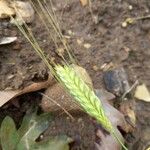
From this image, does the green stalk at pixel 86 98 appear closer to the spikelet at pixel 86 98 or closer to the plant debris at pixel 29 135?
the spikelet at pixel 86 98

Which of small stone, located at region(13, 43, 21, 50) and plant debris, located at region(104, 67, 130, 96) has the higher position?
small stone, located at region(13, 43, 21, 50)

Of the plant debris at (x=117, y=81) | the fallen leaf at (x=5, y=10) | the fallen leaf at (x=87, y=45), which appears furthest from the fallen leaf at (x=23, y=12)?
the plant debris at (x=117, y=81)

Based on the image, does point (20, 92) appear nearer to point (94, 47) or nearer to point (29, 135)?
point (29, 135)

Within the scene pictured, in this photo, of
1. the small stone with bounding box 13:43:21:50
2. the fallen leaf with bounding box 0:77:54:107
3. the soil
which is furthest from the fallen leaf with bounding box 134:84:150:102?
the small stone with bounding box 13:43:21:50

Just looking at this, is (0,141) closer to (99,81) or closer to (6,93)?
(6,93)

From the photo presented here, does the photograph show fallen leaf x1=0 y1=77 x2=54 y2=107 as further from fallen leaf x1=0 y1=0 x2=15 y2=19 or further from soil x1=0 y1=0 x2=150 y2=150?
fallen leaf x1=0 y1=0 x2=15 y2=19
